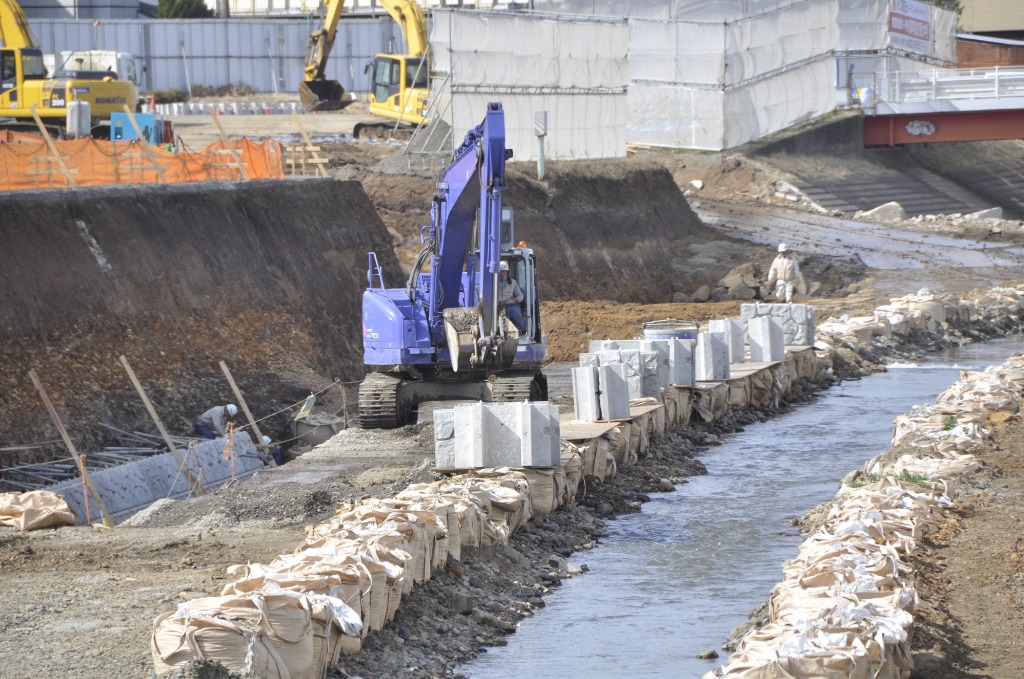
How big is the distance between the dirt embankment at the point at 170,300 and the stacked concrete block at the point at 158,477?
169 centimetres

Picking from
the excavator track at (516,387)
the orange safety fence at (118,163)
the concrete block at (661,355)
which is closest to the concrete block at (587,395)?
the excavator track at (516,387)

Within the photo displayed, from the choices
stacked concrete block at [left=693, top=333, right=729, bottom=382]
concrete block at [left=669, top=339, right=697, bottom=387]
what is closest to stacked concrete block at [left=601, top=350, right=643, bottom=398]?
concrete block at [left=669, top=339, right=697, bottom=387]

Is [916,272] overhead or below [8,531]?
overhead

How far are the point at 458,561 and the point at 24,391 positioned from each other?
9680 mm

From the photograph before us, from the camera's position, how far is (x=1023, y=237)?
41656 millimetres

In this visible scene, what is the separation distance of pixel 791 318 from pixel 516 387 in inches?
357

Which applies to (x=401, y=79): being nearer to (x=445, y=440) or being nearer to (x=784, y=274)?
(x=784, y=274)

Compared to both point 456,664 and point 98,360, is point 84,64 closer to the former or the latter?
point 98,360

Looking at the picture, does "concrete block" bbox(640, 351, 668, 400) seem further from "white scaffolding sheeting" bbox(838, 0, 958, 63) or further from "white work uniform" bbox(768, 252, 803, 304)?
"white scaffolding sheeting" bbox(838, 0, 958, 63)

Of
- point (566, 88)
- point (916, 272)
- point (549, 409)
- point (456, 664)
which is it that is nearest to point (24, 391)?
point (549, 409)

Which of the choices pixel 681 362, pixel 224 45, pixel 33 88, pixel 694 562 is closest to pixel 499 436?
pixel 694 562

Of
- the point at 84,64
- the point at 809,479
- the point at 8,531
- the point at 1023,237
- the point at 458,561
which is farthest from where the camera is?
the point at 84,64

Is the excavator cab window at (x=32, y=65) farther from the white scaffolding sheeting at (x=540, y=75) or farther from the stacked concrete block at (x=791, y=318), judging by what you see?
the stacked concrete block at (x=791, y=318)

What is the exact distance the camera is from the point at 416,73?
41.0 metres
